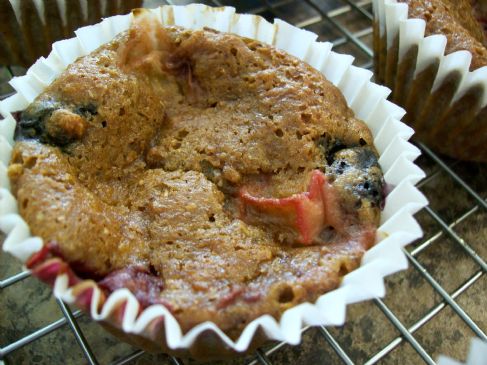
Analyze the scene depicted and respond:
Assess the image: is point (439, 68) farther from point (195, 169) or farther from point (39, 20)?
point (39, 20)

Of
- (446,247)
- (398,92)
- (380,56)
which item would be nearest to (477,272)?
(446,247)

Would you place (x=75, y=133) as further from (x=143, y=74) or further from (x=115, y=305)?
(x=115, y=305)

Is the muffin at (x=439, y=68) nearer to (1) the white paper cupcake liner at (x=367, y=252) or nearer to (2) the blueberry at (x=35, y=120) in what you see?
(1) the white paper cupcake liner at (x=367, y=252)

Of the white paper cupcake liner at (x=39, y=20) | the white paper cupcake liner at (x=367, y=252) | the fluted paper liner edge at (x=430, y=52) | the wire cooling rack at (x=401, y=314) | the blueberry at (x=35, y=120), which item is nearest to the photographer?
the white paper cupcake liner at (x=367, y=252)

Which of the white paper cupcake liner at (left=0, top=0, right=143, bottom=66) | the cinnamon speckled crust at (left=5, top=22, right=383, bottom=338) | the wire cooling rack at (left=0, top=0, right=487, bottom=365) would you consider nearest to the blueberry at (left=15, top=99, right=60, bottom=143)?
the cinnamon speckled crust at (left=5, top=22, right=383, bottom=338)

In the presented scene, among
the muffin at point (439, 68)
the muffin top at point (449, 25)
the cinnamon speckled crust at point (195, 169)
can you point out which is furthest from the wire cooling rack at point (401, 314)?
the muffin top at point (449, 25)

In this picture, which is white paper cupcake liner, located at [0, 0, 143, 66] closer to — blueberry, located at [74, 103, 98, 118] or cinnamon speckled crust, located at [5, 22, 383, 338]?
cinnamon speckled crust, located at [5, 22, 383, 338]
